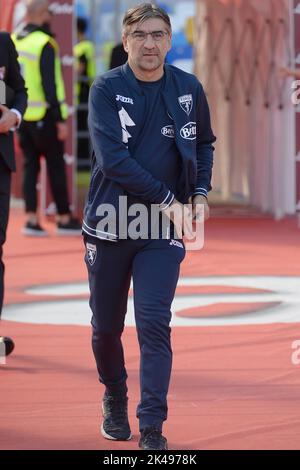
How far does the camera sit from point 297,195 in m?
12.5

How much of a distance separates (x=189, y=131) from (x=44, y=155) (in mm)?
6706

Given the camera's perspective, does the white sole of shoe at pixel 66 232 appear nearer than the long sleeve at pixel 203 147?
No

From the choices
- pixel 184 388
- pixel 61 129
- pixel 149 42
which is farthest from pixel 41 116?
pixel 149 42

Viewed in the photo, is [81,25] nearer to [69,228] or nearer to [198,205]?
[69,228]

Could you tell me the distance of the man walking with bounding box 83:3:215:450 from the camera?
4.39 metres

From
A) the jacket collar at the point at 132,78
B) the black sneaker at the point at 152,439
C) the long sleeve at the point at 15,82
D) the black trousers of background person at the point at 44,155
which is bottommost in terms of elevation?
the black trousers of background person at the point at 44,155

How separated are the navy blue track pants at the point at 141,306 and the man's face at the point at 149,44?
64 centimetres

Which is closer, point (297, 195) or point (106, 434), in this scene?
point (106, 434)

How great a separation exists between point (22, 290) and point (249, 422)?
12.1 ft

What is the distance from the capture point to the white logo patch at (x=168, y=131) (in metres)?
4.52

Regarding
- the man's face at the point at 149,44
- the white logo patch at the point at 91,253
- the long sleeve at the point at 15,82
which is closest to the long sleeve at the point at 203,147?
the man's face at the point at 149,44

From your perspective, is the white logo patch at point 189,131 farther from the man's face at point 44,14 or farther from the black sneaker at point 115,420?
the man's face at point 44,14

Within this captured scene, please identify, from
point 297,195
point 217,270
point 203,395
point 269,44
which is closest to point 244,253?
point 217,270
